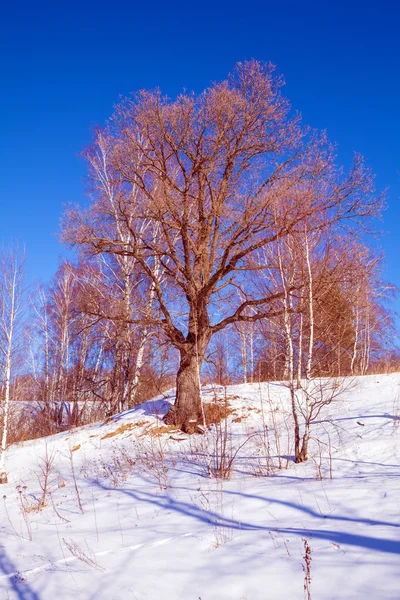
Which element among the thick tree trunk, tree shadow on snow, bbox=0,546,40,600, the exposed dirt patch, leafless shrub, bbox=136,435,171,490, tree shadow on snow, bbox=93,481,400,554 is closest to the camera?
tree shadow on snow, bbox=93,481,400,554

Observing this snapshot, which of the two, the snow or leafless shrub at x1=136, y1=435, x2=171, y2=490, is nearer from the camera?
the snow

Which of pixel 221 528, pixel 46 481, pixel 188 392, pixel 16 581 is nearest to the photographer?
pixel 16 581

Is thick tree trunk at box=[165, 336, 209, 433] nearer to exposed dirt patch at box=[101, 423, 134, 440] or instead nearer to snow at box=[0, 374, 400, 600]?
exposed dirt patch at box=[101, 423, 134, 440]

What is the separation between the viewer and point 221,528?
14.5ft

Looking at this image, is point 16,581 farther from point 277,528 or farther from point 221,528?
point 277,528

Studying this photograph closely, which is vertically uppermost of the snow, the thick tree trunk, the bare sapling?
the thick tree trunk

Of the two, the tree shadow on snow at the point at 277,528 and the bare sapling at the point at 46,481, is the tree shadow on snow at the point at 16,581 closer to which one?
the tree shadow on snow at the point at 277,528

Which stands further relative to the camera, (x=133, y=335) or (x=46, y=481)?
(x=133, y=335)

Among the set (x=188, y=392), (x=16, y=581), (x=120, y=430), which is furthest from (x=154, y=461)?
(x=16, y=581)

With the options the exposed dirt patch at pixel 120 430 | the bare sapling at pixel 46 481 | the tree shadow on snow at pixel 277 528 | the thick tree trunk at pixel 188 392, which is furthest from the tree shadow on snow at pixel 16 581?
the exposed dirt patch at pixel 120 430

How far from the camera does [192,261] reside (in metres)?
12.3

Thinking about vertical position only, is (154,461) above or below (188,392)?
below

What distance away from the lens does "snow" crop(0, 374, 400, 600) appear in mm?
3180

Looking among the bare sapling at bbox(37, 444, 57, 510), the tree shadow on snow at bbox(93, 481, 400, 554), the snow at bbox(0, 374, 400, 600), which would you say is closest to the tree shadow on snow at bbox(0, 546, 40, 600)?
the snow at bbox(0, 374, 400, 600)
